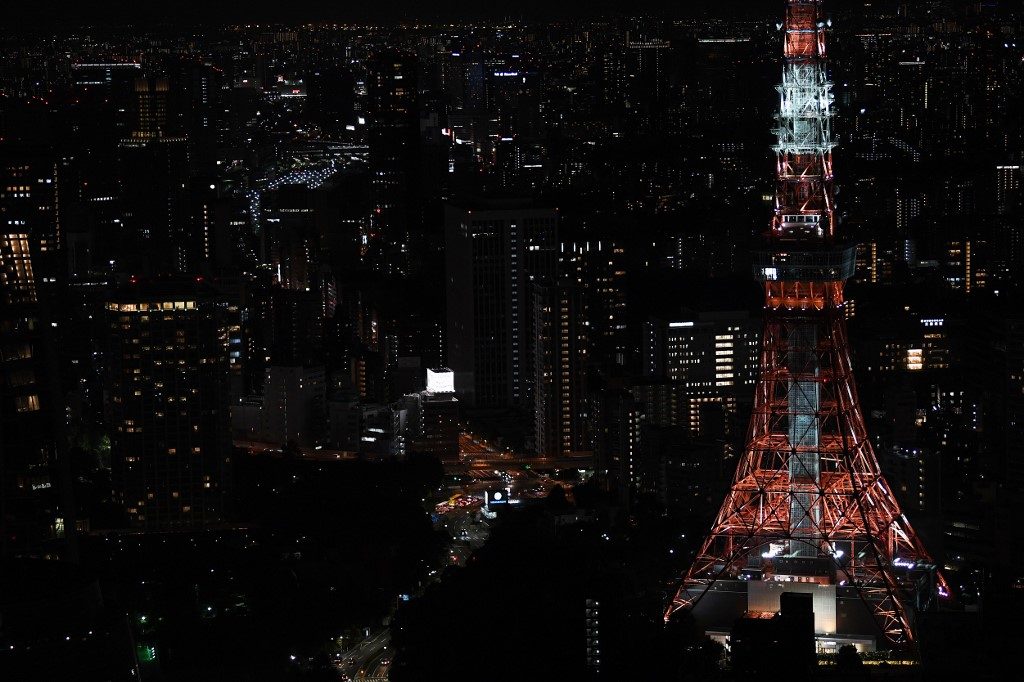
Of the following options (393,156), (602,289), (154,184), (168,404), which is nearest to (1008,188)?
(602,289)

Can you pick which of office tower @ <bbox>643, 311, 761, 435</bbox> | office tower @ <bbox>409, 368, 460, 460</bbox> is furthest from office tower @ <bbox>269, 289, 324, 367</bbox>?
office tower @ <bbox>643, 311, 761, 435</bbox>

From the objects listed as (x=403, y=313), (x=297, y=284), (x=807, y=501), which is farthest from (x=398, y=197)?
(x=807, y=501)

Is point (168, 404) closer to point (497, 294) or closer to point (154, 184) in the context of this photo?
point (497, 294)

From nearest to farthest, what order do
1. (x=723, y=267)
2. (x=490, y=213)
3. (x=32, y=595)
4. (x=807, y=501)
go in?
(x=32, y=595)
(x=807, y=501)
(x=490, y=213)
(x=723, y=267)

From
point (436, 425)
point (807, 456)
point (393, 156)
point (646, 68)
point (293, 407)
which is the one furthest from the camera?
point (393, 156)

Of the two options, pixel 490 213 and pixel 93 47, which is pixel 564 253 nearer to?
pixel 490 213

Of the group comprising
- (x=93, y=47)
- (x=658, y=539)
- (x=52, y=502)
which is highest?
(x=93, y=47)
